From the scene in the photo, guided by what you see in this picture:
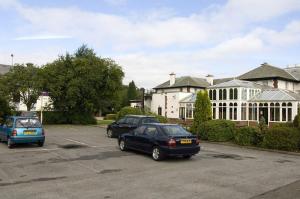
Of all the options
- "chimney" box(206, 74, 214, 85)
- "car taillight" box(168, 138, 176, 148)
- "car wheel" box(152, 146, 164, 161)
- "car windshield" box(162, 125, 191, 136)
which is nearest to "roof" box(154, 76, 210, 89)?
"chimney" box(206, 74, 214, 85)

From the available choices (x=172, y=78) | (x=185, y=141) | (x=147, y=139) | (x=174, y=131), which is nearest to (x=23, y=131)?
(x=147, y=139)

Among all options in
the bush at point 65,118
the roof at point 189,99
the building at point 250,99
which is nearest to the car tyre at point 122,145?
the bush at point 65,118

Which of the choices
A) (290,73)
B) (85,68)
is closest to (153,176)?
(85,68)

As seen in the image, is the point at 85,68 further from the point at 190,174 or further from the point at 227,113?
the point at 190,174

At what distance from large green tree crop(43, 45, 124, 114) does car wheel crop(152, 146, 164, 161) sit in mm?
23137

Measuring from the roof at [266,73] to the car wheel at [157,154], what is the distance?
128ft

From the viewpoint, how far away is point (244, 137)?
18.5 metres

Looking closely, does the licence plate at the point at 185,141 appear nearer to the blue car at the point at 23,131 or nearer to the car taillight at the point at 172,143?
the car taillight at the point at 172,143

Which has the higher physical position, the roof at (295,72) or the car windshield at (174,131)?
the roof at (295,72)

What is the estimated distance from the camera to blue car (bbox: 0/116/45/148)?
15.6 meters

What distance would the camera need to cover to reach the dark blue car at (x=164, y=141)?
1250 centimetres

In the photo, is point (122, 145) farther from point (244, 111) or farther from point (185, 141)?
point (244, 111)

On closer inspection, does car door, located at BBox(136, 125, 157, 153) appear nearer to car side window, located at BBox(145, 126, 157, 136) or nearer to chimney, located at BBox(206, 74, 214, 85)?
car side window, located at BBox(145, 126, 157, 136)

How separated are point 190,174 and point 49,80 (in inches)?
1096
